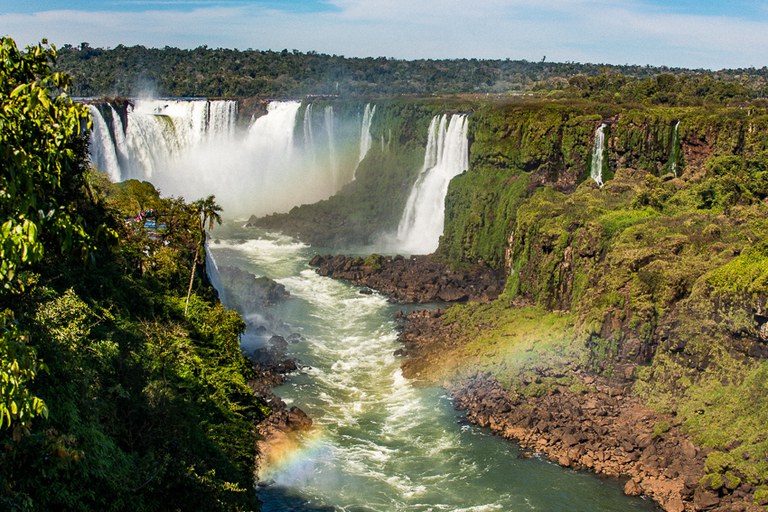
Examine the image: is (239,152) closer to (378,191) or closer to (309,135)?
(309,135)

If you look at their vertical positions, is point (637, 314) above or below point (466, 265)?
above

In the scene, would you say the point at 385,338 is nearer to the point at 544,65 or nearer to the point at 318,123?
the point at 318,123

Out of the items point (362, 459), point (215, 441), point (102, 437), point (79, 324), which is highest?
point (79, 324)

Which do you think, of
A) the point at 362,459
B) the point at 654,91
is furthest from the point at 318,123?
the point at 362,459

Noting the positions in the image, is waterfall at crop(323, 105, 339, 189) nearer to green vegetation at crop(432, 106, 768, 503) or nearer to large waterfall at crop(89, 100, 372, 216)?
large waterfall at crop(89, 100, 372, 216)

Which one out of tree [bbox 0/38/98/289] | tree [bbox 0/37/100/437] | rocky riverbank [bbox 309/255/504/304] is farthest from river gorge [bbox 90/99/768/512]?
tree [bbox 0/38/98/289]

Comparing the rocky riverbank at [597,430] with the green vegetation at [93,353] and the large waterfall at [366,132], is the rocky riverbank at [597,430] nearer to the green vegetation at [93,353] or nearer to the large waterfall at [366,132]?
the green vegetation at [93,353]

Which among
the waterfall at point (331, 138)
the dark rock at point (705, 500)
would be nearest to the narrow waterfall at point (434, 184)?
the waterfall at point (331, 138)

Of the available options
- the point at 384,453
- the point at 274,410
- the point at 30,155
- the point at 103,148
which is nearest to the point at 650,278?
the point at 384,453
